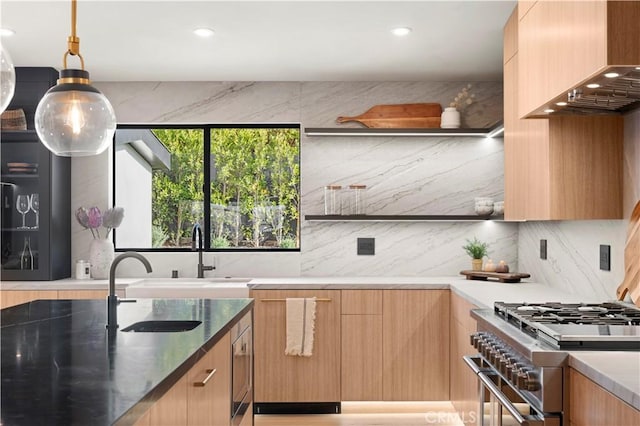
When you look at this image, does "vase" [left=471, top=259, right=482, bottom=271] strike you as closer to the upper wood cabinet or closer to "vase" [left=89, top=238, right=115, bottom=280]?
the upper wood cabinet

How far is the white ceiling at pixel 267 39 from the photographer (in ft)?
10.8

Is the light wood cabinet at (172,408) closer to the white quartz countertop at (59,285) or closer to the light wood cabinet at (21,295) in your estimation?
the white quartz countertop at (59,285)

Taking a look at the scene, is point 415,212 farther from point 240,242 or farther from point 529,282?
point 240,242

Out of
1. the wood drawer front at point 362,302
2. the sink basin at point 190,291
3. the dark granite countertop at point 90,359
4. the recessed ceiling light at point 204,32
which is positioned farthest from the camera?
the wood drawer front at point 362,302

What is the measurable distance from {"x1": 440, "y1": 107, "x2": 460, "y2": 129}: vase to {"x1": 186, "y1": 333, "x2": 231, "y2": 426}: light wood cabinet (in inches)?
107

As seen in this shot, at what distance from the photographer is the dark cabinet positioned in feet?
14.8

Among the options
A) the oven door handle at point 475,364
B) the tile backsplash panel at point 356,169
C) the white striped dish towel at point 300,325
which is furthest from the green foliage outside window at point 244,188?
the oven door handle at point 475,364

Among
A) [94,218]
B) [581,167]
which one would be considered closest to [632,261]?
[581,167]

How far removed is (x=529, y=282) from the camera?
4.21 metres

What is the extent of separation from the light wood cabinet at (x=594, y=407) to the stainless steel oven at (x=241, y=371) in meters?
1.34

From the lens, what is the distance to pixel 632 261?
109 inches

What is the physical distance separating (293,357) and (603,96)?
261 cm

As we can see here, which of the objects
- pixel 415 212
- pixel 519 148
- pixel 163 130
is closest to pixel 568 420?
pixel 519 148

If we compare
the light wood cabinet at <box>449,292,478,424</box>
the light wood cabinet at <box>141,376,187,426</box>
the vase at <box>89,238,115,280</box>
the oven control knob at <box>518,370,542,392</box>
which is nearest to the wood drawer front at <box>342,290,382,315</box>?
the light wood cabinet at <box>449,292,478,424</box>
